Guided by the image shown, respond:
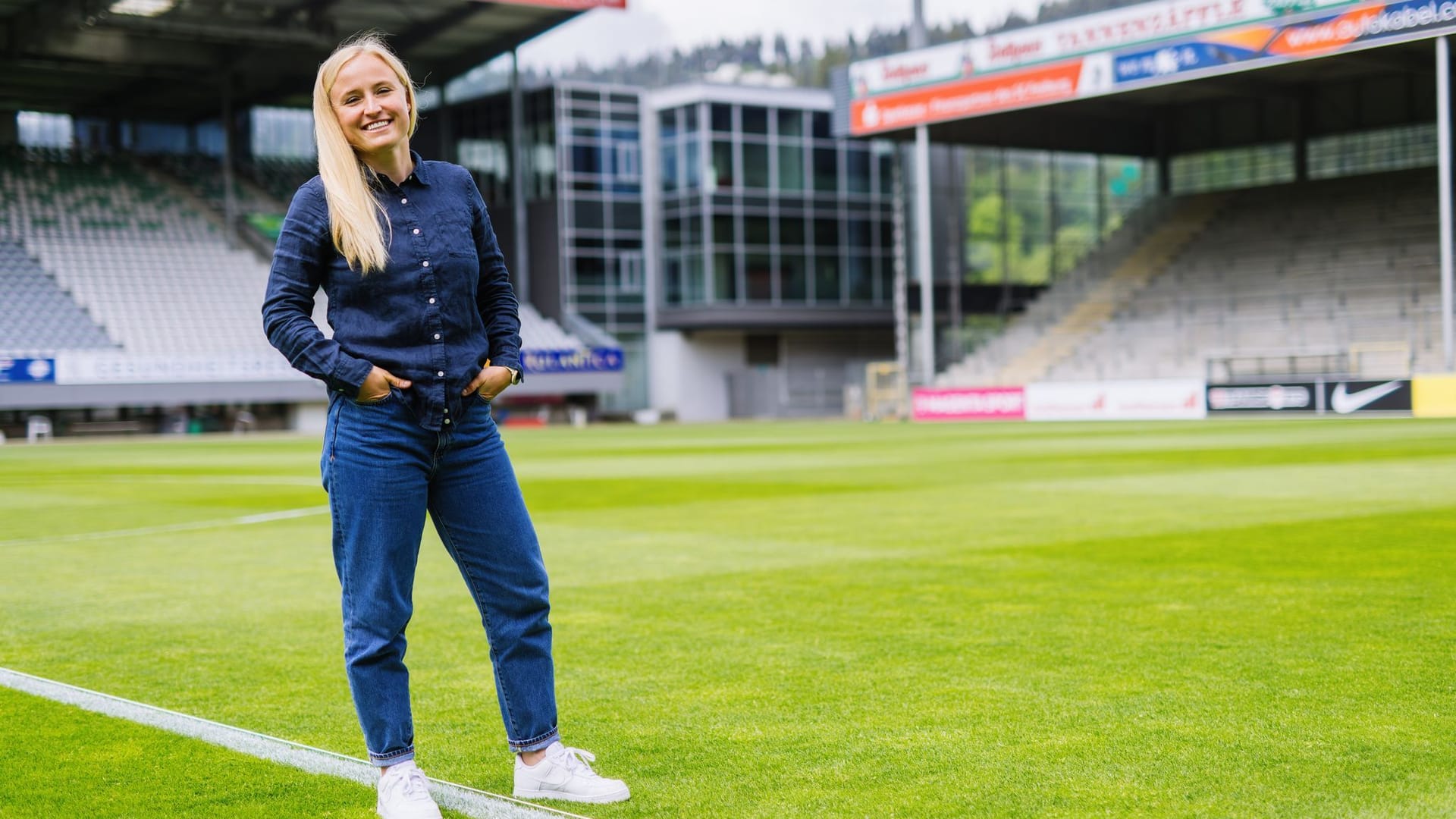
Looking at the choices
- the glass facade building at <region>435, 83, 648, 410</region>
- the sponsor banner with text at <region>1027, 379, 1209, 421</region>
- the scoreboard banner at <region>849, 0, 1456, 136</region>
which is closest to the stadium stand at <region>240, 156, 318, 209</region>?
the glass facade building at <region>435, 83, 648, 410</region>

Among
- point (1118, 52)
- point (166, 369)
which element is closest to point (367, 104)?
point (1118, 52)

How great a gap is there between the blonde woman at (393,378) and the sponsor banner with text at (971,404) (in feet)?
122

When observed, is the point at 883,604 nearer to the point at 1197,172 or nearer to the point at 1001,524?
the point at 1001,524

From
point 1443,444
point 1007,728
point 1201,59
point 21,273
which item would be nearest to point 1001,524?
point 1007,728

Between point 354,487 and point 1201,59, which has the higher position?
point 1201,59

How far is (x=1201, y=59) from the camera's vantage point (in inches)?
1501

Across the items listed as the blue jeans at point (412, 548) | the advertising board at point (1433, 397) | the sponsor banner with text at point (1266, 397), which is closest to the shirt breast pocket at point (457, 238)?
the blue jeans at point (412, 548)

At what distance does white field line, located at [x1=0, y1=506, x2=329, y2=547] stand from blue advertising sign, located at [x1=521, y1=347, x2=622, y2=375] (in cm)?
3412

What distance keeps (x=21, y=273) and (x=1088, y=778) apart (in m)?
48.5

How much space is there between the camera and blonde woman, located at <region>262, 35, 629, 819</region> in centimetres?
432

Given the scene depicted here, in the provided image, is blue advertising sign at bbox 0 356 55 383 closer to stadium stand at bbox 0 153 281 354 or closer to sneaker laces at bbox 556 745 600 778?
stadium stand at bbox 0 153 281 354

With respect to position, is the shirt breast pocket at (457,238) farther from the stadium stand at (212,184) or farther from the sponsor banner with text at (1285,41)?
the stadium stand at (212,184)

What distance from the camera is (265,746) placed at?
5367 millimetres

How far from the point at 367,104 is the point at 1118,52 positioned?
37734 mm
